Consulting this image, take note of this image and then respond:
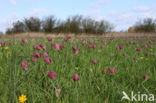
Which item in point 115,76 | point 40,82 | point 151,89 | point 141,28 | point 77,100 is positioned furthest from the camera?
point 141,28

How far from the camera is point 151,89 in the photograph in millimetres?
1905

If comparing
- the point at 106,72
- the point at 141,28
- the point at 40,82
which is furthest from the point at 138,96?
the point at 141,28

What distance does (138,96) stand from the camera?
58.6 inches

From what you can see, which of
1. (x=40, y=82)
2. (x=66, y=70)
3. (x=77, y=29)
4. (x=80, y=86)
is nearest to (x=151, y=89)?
(x=80, y=86)

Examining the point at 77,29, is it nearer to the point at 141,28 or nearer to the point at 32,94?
the point at 141,28

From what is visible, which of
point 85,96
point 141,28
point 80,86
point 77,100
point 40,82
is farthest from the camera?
point 141,28

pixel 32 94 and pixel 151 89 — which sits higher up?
pixel 32 94

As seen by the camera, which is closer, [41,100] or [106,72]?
[41,100]

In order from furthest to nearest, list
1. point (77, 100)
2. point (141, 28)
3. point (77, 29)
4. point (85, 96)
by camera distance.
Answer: point (141, 28) → point (77, 29) → point (85, 96) → point (77, 100)

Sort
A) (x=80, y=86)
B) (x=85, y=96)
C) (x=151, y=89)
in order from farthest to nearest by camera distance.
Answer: (x=151, y=89) < (x=80, y=86) < (x=85, y=96)

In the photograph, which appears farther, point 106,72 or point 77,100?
point 106,72

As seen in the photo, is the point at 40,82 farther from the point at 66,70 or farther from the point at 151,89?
the point at 151,89

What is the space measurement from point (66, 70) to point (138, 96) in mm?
905

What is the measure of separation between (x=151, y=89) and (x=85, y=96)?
2.88ft
